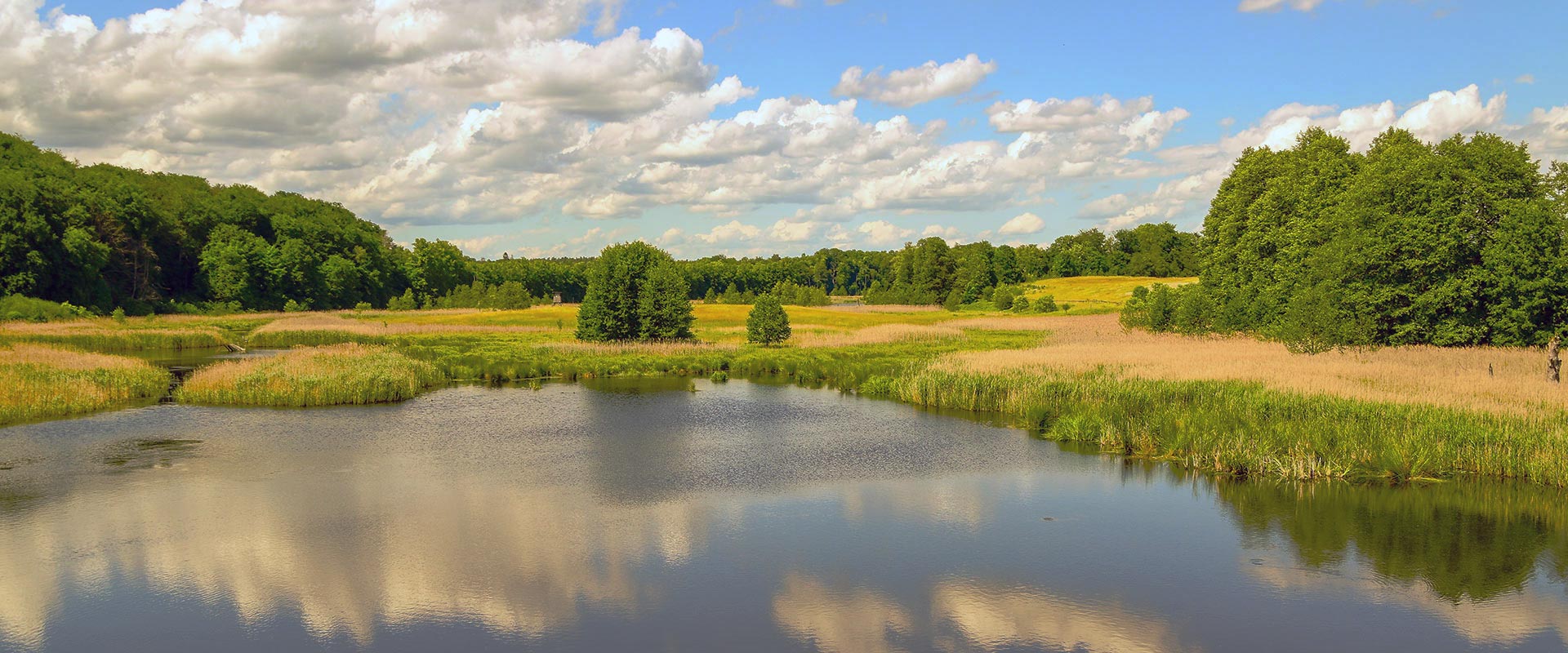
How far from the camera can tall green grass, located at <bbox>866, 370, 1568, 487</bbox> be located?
1905 centimetres

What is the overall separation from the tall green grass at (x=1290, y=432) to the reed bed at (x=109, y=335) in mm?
48088

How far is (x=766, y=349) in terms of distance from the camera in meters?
49.9

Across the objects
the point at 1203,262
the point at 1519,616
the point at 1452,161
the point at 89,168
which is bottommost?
the point at 1519,616

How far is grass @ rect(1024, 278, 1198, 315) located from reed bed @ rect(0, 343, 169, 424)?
7338 cm

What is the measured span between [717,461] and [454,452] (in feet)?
22.8

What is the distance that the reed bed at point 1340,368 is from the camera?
72.0 feet

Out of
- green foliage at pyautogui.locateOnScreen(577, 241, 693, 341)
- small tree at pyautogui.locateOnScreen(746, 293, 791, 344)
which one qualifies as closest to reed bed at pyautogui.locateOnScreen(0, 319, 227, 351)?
green foliage at pyautogui.locateOnScreen(577, 241, 693, 341)

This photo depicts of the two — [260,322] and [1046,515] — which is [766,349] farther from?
[260,322]

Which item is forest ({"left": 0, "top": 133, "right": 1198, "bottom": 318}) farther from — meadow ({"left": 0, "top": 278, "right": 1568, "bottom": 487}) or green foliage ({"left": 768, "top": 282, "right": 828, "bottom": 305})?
meadow ({"left": 0, "top": 278, "right": 1568, "bottom": 487})

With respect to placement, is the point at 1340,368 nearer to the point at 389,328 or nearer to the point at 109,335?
the point at 389,328

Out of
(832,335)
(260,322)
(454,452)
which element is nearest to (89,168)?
(260,322)

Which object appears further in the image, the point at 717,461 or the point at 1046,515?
the point at 717,461

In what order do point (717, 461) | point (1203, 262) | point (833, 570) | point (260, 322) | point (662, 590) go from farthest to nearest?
point (260, 322) < point (1203, 262) < point (717, 461) < point (833, 570) < point (662, 590)

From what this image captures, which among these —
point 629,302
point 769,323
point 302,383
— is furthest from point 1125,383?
point 629,302
